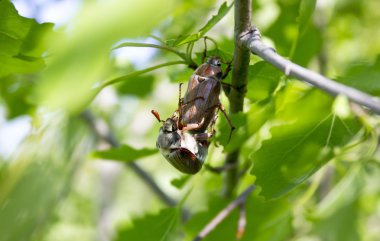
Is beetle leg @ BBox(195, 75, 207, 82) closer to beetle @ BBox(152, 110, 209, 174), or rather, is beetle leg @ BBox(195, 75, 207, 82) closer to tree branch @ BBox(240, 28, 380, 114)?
beetle @ BBox(152, 110, 209, 174)

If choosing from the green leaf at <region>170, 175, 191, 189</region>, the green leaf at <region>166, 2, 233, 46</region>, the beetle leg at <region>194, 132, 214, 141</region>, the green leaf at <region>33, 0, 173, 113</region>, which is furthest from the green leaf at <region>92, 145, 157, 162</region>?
the green leaf at <region>33, 0, 173, 113</region>

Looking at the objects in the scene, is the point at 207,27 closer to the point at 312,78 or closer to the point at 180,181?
the point at 312,78

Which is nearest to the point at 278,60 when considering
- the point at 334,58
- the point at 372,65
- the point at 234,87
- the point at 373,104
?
the point at 373,104

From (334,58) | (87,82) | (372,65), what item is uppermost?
(87,82)

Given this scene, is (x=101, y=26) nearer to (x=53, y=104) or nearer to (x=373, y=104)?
(x=53, y=104)

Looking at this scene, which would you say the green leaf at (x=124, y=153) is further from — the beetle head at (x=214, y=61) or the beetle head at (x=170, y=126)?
the beetle head at (x=214, y=61)

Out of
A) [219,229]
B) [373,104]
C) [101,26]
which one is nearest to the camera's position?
[101,26]
